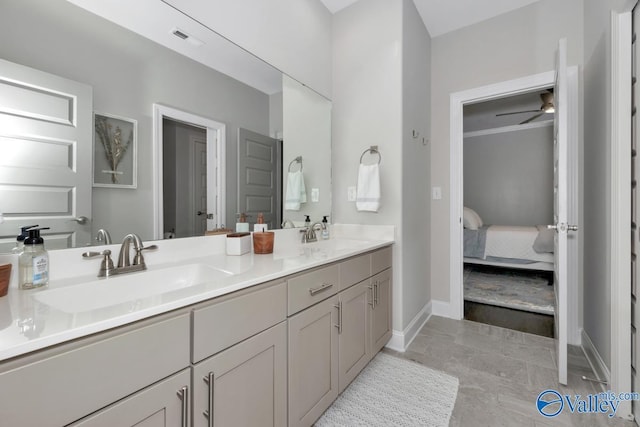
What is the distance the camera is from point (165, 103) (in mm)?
1271

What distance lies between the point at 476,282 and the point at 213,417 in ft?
12.4

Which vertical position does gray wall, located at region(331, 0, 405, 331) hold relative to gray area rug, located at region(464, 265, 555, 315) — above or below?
above

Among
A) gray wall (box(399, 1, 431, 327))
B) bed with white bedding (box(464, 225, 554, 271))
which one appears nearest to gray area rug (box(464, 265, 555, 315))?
bed with white bedding (box(464, 225, 554, 271))

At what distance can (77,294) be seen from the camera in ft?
2.93

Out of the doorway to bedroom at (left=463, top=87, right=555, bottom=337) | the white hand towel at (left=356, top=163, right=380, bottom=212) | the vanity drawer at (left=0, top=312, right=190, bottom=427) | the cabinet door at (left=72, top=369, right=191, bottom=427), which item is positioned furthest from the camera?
the doorway to bedroom at (left=463, top=87, right=555, bottom=337)

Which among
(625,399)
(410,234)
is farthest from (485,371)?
(410,234)

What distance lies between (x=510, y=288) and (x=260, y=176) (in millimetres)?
3404

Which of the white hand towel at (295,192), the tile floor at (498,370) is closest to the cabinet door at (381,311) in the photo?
the tile floor at (498,370)

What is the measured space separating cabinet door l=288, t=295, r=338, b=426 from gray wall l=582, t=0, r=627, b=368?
1.53 meters

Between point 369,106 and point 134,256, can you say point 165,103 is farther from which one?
point 369,106

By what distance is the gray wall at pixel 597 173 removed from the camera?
1.61m

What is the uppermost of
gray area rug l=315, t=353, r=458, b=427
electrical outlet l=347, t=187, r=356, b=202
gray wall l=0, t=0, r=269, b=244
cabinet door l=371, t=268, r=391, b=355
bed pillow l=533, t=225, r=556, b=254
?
gray wall l=0, t=0, r=269, b=244

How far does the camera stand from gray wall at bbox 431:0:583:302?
2.24 m

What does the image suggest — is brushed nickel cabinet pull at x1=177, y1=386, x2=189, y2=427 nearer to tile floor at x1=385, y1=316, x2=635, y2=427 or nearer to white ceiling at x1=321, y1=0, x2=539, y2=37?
tile floor at x1=385, y1=316, x2=635, y2=427
